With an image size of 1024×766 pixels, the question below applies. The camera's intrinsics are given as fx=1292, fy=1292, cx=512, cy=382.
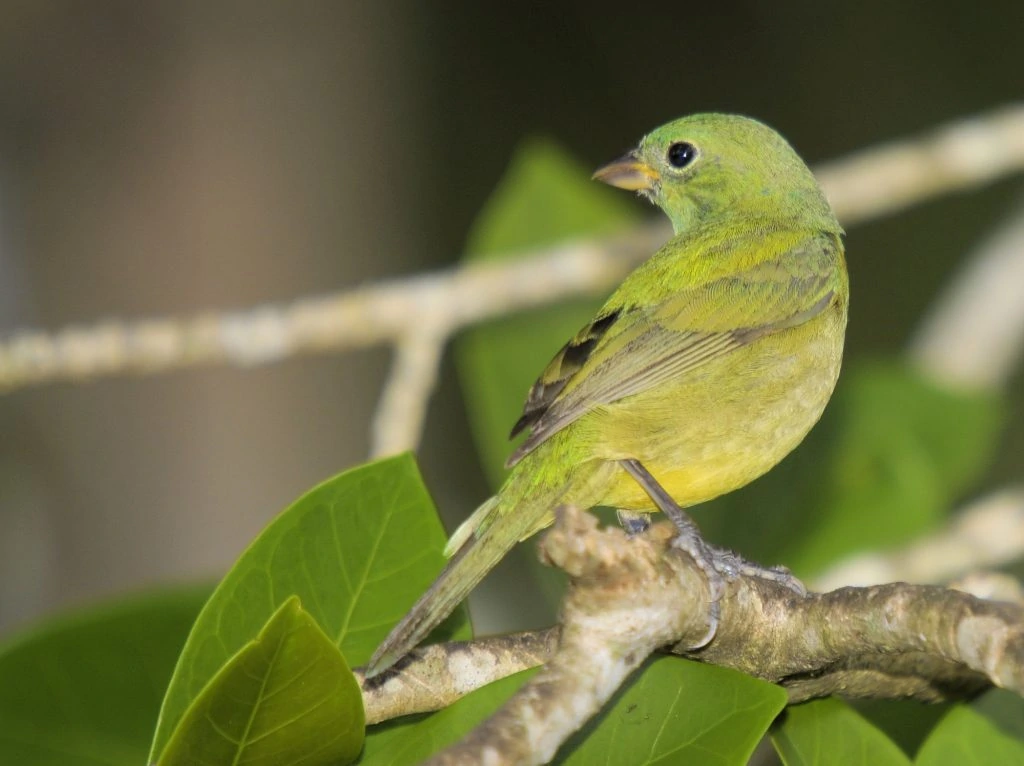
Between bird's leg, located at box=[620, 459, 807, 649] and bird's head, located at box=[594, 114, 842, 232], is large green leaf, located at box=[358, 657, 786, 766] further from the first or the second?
bird's head, located at box=[594, 114, 842, 232]

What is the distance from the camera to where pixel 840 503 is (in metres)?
4.09

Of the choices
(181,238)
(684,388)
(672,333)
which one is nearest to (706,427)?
(684,388)

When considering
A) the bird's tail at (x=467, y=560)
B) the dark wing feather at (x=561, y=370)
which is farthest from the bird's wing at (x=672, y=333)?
the bird's tail at (x=467, y=560)

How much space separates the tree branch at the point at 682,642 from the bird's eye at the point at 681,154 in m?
1.92

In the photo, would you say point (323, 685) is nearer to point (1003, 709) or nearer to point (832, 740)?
point (832, 740)

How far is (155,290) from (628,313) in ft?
7.73

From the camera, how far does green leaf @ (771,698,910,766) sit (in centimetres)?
218

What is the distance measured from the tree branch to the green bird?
34 cm

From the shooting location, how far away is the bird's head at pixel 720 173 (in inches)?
151

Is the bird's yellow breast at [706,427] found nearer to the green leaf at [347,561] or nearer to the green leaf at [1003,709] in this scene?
the green leaf at [347,561]

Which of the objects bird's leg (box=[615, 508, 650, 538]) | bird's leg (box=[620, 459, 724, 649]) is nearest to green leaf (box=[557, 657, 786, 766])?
bird's leg (box=[620, 459, 724, 649])

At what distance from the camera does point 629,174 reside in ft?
13.1

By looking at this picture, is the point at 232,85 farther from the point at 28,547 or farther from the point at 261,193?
the point at 28,547

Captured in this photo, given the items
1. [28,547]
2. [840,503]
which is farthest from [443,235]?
[840,503]
